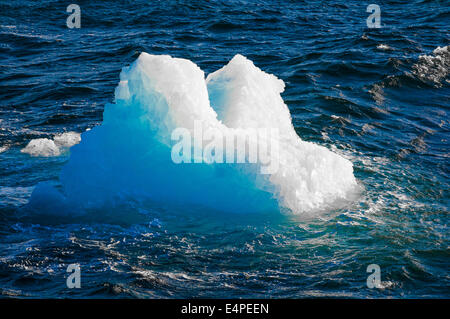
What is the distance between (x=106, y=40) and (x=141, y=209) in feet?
37.1

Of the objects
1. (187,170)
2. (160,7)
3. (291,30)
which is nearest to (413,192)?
(187,170)

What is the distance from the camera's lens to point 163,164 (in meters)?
8.23

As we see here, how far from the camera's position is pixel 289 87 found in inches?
585

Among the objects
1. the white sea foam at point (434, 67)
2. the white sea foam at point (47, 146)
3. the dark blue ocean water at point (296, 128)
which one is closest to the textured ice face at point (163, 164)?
the dark blue ocean water at point (296, 128)

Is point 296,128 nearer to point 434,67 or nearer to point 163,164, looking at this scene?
point 163,164

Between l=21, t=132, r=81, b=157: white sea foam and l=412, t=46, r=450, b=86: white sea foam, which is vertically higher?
l=412, t=46, r=450, b=86: white sea foam

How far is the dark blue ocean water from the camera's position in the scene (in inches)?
272

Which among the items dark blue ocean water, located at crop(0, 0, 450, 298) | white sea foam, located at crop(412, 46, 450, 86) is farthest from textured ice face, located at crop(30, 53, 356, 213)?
white sea foam, located at crop(412, 46, 450, 86)

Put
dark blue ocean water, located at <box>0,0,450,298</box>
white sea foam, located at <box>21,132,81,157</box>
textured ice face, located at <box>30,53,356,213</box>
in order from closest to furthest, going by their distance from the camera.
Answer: dark blue ocean water, located at <box>0,0,450,298</box> < textured ice face, located at <box>30,53,356,213</box> < white sea foam, located at <box>21,132,81,157</box>

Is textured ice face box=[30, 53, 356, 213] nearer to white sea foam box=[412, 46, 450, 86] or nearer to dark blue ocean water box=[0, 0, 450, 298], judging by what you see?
dark blue ocean water box=[0, 0, 450, 298]

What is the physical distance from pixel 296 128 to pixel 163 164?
4.68 m

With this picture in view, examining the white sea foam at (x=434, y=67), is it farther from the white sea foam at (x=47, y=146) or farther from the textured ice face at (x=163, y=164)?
the white sea foam at (x=47, y=146)

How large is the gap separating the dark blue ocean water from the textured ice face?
250 mm

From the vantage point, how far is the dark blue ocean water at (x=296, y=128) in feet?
22.7
